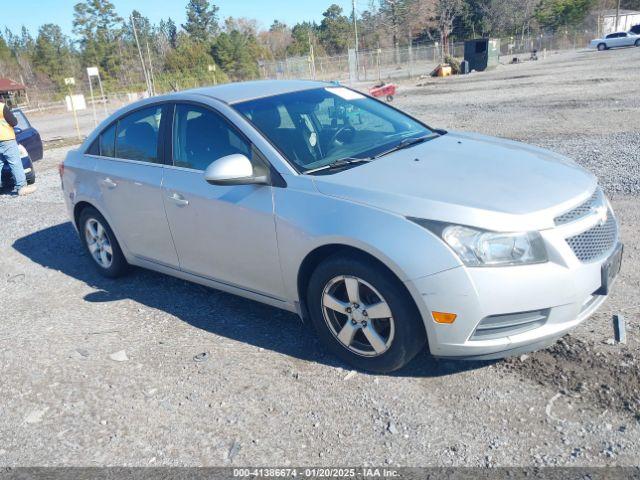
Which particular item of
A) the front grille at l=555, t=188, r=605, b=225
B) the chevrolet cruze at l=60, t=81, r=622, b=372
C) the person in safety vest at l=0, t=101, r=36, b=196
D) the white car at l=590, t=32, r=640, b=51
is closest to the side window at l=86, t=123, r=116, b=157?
the chevrolet cruze at l=60, t=81, r=622, b=372

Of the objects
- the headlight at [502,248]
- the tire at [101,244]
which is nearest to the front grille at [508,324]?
the headlight at [502,248]

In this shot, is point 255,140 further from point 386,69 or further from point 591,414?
point 386,69

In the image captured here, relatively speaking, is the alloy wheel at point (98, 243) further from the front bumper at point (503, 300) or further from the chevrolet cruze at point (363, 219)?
the front bumper at point (503, 300)

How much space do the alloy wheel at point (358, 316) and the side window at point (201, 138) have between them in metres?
1.20

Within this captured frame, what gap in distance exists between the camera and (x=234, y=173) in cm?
365

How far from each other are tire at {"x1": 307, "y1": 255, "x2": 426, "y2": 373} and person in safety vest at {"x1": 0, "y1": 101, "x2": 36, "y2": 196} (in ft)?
26.6

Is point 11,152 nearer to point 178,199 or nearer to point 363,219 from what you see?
point 178,199

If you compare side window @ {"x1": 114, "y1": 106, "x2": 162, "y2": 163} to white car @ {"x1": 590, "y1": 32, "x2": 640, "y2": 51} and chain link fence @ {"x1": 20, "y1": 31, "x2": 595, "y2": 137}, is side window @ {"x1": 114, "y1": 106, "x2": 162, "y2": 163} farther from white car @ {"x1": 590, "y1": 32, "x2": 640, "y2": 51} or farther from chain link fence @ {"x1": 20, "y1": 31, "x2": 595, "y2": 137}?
white car @ {"x1": 590, "y1": 32, "x2": 640, "y2": 51}

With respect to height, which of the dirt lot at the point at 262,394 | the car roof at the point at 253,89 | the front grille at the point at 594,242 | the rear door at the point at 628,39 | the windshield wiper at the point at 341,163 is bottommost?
the dirt lot at the point at 262,394

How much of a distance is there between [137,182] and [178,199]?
60 centimetres

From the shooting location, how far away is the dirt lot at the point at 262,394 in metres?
2.92

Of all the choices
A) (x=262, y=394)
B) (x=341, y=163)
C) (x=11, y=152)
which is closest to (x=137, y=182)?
(x=341, y=163)

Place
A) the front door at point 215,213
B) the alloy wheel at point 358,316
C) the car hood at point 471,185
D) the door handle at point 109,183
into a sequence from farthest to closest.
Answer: the door handle at point 109,183, the front door at point 215,213, the alloy wheel at point 358,316, the car hood at point 471,185

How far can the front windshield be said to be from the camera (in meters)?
3.92
